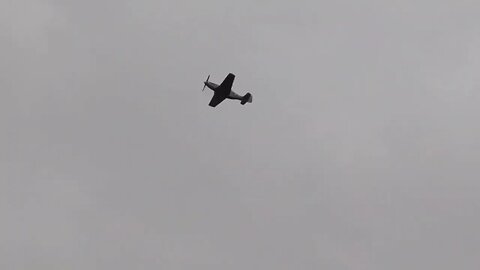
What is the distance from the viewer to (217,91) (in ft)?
655
